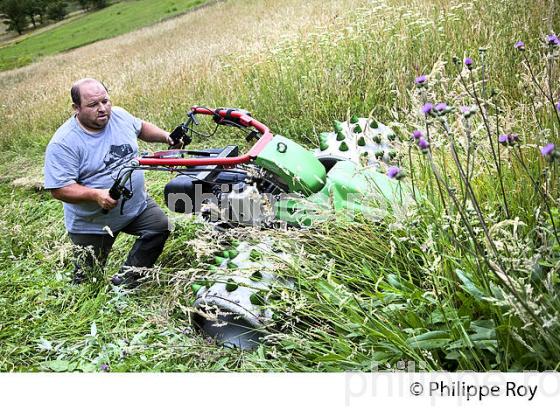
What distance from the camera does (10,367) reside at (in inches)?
86.6

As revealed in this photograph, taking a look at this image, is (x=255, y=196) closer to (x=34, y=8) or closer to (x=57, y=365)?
(x=57, y=365)

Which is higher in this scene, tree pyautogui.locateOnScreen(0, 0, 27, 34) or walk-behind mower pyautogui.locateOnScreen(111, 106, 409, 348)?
tree pyautogui.locateOnScreen(0, 0, 27, 34)

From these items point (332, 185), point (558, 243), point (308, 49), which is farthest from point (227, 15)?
point (558, 243)

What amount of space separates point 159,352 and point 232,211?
22.0 inches

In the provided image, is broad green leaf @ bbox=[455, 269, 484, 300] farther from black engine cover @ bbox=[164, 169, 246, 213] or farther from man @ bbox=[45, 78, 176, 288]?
man @ bbox=[45, 78, 176, 288]

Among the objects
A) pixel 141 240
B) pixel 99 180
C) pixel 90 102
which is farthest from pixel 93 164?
pixel 141 240

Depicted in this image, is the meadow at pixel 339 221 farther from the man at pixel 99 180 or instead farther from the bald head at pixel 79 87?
the bald head at pixel 79 87

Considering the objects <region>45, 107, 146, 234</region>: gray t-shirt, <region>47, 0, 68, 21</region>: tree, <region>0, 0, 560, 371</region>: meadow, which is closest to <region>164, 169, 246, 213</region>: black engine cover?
<region>0, 0, 560, 371</region>: meadow

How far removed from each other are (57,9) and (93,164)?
0.71m

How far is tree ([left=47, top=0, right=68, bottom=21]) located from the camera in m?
2.65

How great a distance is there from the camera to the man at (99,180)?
2643 millimetres

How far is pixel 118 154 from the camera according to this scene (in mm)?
2846

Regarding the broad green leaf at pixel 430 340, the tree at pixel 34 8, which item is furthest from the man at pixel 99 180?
the broad green leaf at pixel 430 340
